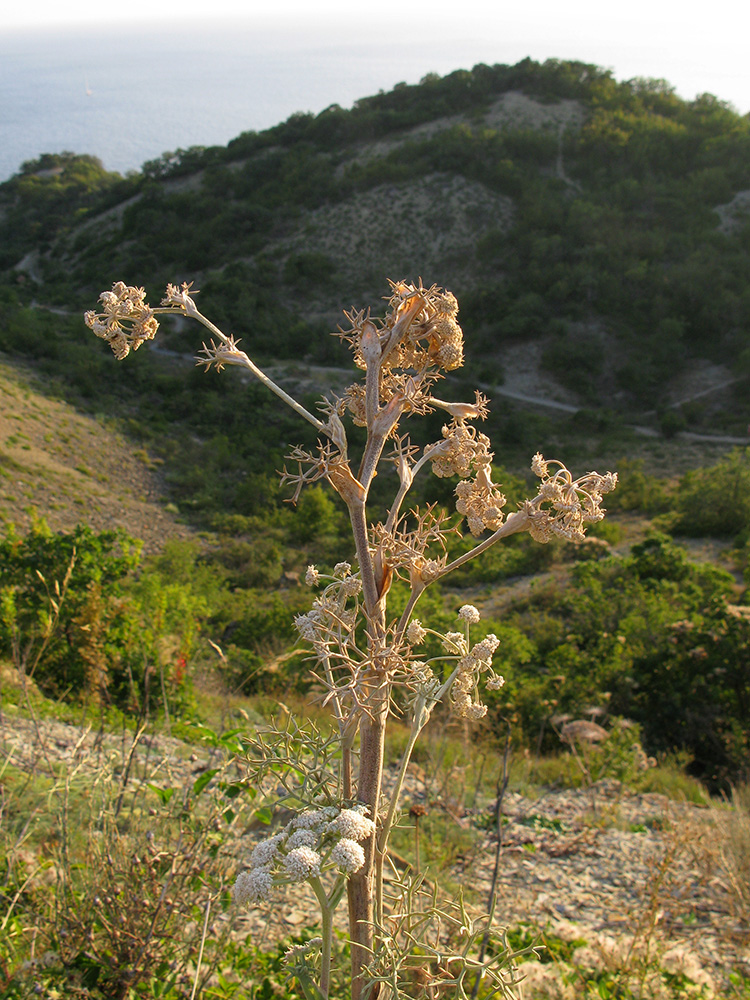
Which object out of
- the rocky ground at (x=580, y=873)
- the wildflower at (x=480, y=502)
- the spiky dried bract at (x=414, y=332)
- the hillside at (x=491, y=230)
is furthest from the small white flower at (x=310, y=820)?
the hillside at (x=491, y=230)

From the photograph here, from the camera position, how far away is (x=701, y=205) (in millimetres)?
33312

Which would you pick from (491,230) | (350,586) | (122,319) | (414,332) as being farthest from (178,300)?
(491,230)

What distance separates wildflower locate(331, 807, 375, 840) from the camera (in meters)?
0.87

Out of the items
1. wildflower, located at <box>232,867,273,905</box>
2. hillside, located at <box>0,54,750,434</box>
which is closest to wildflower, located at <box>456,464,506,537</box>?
wildflower, located at <box>232,867,273,905</box>

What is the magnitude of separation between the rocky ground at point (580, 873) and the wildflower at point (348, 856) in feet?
4.45

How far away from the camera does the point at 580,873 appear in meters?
3.48

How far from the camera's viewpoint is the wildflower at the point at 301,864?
0.83 metres

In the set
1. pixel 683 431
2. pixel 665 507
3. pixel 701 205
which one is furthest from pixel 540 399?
pixel 701 205

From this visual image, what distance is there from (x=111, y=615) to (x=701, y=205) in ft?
119

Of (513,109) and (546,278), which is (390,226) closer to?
(546,278)

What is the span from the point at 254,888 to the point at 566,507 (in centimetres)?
65

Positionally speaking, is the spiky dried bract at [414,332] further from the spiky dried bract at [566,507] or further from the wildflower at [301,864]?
the wildflower at [301,864]

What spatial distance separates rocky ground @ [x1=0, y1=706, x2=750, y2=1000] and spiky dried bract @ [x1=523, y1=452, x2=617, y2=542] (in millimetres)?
1579

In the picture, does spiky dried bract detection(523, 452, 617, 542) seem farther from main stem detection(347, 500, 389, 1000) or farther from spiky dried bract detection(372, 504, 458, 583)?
main stem detection(347, 500, 389, 1000)
